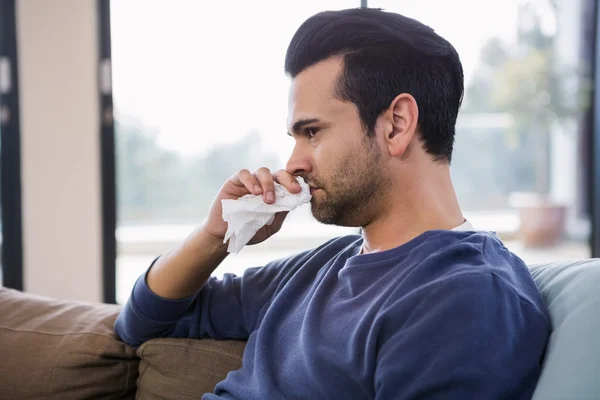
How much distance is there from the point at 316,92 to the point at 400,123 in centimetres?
18

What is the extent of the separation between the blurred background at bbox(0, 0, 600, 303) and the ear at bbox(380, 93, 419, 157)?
1976mm

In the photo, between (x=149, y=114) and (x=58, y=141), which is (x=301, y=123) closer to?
(x=58, y=141)

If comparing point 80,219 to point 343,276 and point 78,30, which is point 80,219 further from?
point 343,276

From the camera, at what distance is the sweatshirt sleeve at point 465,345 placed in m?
0.88

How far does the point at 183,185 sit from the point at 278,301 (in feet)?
7.70

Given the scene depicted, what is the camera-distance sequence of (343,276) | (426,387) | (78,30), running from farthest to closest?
(78,30), (343,276), (426,387)

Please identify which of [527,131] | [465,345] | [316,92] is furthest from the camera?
[527,131]

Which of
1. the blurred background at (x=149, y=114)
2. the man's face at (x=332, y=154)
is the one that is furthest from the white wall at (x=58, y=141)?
the man's face at (x=332, y=154)

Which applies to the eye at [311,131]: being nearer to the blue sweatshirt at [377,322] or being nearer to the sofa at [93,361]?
the blue sweatshirt at [377,322]

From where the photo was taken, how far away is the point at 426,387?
883 millimetres

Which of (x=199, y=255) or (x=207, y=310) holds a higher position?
(x=199, y=255)

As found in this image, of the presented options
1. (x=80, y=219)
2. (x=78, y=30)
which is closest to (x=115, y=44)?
(x=78, y=30)

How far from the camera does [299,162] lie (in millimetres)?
1291

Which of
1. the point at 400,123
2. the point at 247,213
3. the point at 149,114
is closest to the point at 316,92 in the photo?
the point at 400,123
